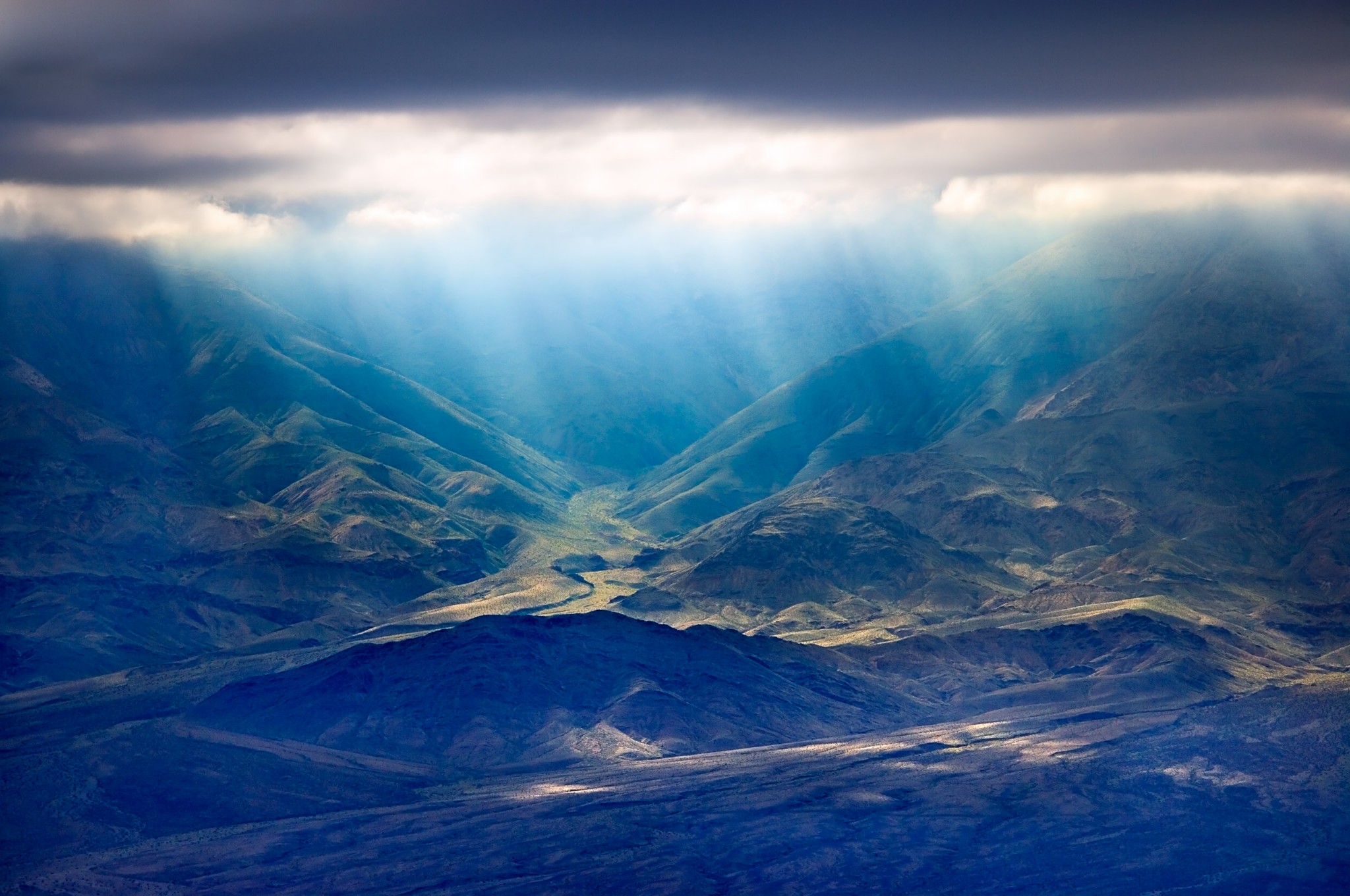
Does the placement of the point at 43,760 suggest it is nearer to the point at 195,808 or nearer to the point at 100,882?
the point at 195,808

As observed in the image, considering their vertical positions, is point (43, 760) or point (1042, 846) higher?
point (43, 760)

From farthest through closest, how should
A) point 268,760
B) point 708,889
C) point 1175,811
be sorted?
point 268,760, point 1175,811, point 708,889

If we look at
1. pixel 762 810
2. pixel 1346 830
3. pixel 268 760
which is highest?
pixel 268 760

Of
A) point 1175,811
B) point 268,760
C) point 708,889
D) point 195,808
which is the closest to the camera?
point 708,889

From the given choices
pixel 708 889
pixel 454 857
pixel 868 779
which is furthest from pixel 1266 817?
pixel 454 857

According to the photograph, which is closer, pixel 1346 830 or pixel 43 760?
pixel 1346 830

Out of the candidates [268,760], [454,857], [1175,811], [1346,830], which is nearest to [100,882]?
[454,857]

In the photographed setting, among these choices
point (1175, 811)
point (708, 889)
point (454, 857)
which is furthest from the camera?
point (1175, 811)

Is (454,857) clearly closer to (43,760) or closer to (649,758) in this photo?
(649,758)

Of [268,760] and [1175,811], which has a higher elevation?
[268,760]
